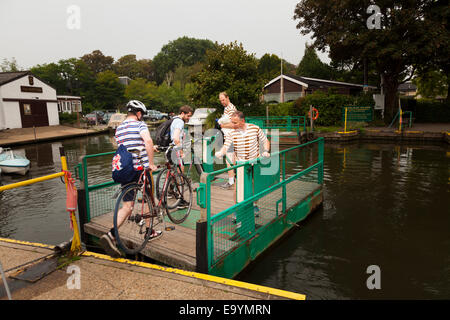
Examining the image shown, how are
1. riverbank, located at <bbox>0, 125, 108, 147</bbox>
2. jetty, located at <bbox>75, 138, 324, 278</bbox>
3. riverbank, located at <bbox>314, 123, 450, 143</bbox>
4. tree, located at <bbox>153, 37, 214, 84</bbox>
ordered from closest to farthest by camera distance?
jetty, located at <bbox>75, 138, 324, 278</bbox> → riverbank, located at <bbox>314, 123, 450, 143</bbox> → riverbank, located at <bbox>0, 125, 108, 147</bbox> → tree, located at <bbox>153, 37, 214, 84</bbox>

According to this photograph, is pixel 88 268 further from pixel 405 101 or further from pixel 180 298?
pixel 405 101

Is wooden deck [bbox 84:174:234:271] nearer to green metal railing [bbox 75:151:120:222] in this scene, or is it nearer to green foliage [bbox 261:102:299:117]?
green metal railing [bbox 75:151:120:222]

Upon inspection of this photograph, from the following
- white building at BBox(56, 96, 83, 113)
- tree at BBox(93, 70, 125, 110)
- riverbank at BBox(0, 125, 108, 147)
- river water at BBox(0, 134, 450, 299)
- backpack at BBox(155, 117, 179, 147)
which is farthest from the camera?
tree at BBox(93, 70, 125, 110)

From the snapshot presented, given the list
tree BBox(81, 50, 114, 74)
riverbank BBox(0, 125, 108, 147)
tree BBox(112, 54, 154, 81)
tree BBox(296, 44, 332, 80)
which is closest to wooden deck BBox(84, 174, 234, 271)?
riverbank BBox(0, 125, 108, 147)

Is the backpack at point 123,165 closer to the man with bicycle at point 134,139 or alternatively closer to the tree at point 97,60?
the man with bicycle at point 134,139

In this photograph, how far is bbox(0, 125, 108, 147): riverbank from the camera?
2107 centimetres

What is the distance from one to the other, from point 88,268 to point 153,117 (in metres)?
36.2

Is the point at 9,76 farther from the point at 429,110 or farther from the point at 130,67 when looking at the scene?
the point at 130,67

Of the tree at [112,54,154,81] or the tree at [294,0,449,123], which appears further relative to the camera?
the tree at [112,54,154,81]

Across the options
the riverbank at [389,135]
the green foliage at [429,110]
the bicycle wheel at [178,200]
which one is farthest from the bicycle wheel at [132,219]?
the green foliage at [429,110]

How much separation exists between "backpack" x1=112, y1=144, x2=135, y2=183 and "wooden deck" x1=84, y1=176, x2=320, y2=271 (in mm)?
1034

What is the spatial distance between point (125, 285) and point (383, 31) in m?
23.8

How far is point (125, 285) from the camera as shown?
3.30 meters

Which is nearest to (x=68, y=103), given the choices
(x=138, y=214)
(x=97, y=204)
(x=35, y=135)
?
(x=35, y=135)
